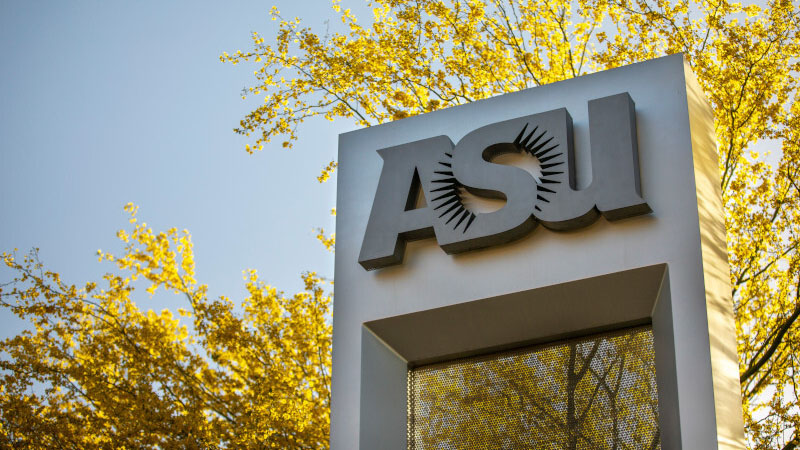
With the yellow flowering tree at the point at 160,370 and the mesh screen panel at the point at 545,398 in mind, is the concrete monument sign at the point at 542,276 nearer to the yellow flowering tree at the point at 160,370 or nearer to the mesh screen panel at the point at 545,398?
the mesh screen panel at the point at 545,398

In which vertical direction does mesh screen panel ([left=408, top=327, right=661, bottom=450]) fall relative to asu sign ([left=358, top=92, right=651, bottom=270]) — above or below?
below

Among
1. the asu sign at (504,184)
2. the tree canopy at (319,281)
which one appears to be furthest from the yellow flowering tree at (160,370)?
the asu sign at (504,184)

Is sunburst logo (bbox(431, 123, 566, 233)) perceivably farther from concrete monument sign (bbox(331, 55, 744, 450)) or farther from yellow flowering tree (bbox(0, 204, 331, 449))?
yellow flowering tree (bbox(0, 204, 331, 449))

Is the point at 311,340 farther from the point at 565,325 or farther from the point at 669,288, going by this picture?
the point at 669,288

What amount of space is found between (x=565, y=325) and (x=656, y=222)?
2.46ft

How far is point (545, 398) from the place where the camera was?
207 inches

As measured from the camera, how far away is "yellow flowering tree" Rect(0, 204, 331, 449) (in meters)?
8.74

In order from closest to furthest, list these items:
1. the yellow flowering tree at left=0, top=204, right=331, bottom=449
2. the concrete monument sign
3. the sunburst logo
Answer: the concrete monument sign, the sunburst logo, the yellow flowering tree at left=0, top=204, right=331, bottom=449

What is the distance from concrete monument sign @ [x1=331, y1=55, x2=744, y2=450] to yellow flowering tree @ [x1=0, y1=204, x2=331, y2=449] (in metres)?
3.40

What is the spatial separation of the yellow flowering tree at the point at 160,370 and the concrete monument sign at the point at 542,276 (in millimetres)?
3395

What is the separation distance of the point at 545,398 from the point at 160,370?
191 inches

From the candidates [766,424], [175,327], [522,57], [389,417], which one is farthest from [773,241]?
[175,327]

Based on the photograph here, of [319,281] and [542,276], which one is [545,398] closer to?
[542,276]

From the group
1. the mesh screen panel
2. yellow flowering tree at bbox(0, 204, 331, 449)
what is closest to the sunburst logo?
the mesh screen panel
